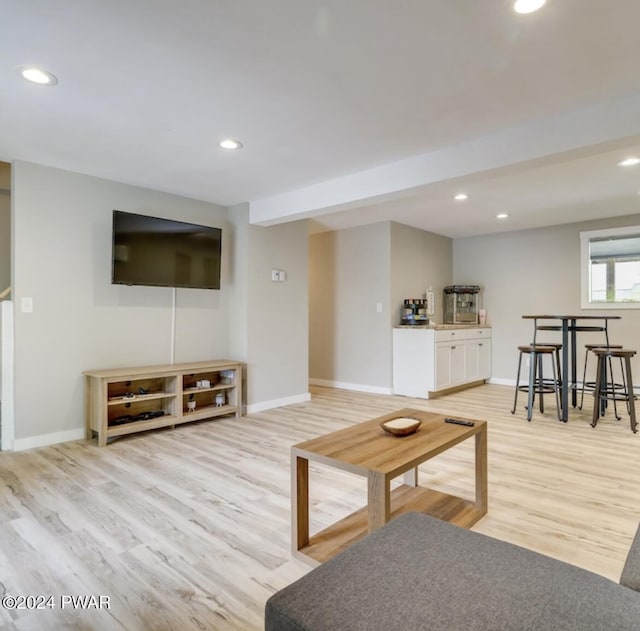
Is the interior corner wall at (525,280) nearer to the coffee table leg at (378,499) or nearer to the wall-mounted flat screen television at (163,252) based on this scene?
the wall-mounted flat screen television at (163,252)

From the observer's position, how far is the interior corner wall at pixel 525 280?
216 inches

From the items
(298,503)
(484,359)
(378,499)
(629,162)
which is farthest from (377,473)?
(484,359)

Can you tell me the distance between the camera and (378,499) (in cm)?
154

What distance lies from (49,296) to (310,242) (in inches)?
148

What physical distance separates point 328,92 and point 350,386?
4252 millimetres

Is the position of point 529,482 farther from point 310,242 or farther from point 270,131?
point 310,242

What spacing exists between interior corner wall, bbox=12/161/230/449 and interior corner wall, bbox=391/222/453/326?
292 cm

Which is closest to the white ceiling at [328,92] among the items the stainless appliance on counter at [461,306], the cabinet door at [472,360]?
the cabinet door at [472,360]

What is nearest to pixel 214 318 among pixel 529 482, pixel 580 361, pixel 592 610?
pixel 529 482

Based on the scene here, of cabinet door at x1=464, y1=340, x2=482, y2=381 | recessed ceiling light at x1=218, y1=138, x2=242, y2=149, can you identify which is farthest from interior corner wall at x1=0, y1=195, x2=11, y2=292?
cabinet door at x1=464, y1=340, x2=482, y2=381

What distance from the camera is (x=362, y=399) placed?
5.15m

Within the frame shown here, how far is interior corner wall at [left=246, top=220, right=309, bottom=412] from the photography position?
4500mm

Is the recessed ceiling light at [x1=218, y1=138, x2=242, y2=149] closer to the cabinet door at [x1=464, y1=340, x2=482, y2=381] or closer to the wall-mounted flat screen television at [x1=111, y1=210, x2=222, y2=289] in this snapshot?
the wall-mounted flat screen television at [x1=111, y1=210, x2=222, y2=289]

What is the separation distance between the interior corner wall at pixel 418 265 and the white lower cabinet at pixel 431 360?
0.41 metres
